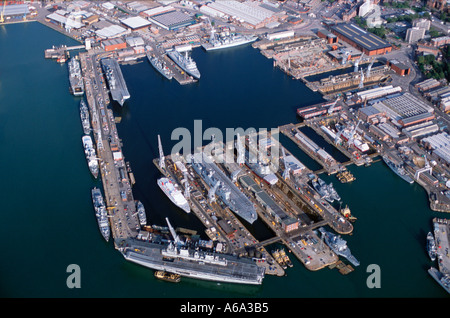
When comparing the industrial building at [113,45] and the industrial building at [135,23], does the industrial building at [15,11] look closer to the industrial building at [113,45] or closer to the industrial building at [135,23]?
the industrial building at [135,23]

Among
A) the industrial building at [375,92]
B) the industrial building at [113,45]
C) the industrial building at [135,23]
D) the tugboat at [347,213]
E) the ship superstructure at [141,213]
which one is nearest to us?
the ship superstructure at [141,213]

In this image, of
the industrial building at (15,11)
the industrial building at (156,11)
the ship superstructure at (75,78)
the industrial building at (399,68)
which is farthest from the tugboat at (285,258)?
the industrial building at (15,11)

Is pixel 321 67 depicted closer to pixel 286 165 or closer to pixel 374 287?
pixel 286 165

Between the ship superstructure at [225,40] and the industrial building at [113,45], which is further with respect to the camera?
the ship superstructure at [225,40]

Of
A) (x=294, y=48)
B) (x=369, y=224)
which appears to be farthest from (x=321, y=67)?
(x=369, y=224)

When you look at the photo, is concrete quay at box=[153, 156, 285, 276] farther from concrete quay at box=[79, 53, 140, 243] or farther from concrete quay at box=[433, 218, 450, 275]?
concrete quay at box=[433, 218, 450, 275]

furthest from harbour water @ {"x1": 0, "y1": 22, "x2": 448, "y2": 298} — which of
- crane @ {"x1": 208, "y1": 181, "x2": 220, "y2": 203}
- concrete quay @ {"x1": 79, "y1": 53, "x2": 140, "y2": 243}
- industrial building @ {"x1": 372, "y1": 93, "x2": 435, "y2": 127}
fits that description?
industrial building @ {"x1": 372, "y1": 93, "x2": 435, "y2": 127}
